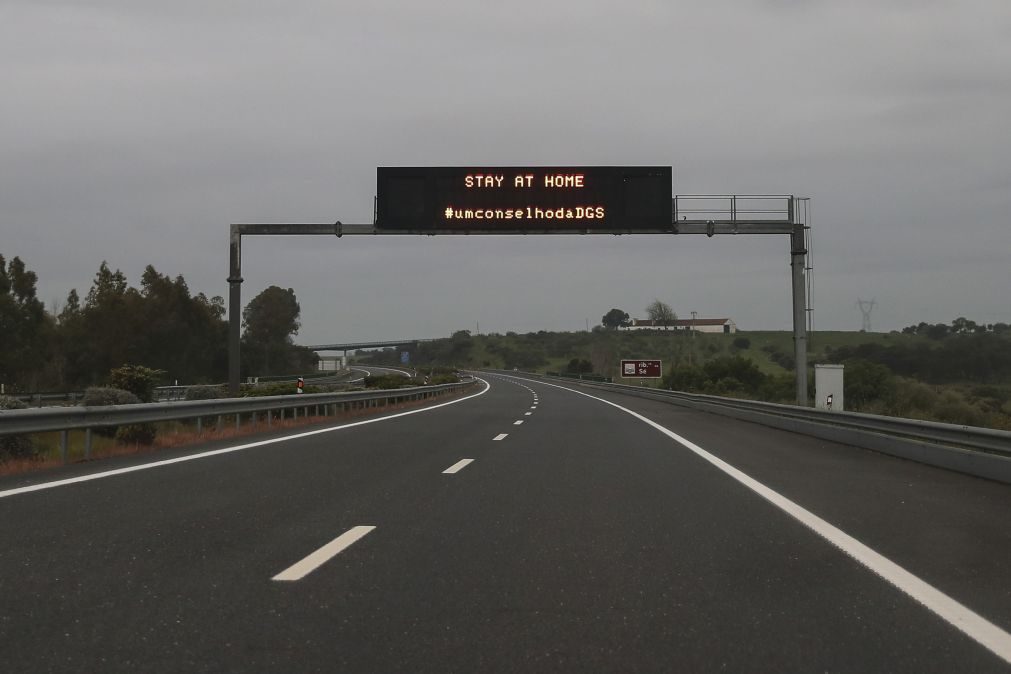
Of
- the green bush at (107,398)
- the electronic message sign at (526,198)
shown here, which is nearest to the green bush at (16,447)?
the green bush at (107,398)

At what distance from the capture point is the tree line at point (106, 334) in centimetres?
7438

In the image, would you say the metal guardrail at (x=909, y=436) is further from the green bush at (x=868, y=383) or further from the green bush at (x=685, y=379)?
the green bush at (x=685, y=379)

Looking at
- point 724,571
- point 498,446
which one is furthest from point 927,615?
point 498,446

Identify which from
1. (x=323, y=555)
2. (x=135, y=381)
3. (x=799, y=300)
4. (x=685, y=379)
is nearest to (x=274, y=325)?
(x=685, y=379)

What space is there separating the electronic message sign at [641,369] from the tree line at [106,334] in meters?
41.4

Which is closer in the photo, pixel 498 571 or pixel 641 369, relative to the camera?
pixel 498 571

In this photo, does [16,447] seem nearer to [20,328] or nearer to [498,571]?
[498,571]

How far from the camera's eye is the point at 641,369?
68.9m

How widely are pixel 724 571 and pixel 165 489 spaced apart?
5792 millimetres

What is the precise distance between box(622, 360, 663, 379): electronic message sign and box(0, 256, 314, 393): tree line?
41362 mm

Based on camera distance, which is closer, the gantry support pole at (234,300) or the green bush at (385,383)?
the gantry support pole at (234,300)

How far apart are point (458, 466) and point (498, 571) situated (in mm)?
5961

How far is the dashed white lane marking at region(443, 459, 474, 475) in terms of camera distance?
10488 millimetres

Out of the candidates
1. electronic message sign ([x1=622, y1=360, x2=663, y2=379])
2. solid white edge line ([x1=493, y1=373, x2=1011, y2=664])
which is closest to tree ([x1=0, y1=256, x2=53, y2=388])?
electronic message sign ([x1=622, y1=360, x2=663, y2=379])
